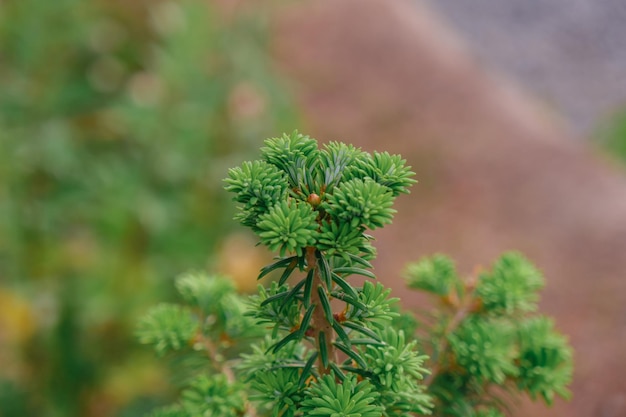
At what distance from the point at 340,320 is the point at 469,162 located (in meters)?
1.06

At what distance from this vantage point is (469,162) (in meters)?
1.27

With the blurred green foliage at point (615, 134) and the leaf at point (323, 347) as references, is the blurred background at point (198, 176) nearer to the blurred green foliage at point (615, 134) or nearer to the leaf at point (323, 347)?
the blurred green foliage at point (615, 134)

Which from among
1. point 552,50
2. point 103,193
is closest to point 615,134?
point 552,50

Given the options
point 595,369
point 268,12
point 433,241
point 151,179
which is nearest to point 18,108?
point 151,179

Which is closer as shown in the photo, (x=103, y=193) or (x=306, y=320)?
(x=306, y=320)

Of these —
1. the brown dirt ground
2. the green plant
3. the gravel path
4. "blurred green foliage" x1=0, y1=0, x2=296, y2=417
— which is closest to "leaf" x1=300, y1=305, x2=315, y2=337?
the green plant

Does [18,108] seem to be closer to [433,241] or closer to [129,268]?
[129,268]

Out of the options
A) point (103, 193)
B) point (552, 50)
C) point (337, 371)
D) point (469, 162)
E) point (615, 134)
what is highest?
point (552, 50)

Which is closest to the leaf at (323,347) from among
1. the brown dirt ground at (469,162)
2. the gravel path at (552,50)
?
the brown dirt ground at (469,162)

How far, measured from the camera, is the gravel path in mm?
1693

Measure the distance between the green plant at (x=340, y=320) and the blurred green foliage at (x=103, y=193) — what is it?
0.55 metres

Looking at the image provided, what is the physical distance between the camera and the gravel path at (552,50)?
169 centimetres

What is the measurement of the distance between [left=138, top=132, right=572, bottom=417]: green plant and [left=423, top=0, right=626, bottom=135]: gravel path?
1.43 meters

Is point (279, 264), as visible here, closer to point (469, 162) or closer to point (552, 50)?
point (469, 162)
